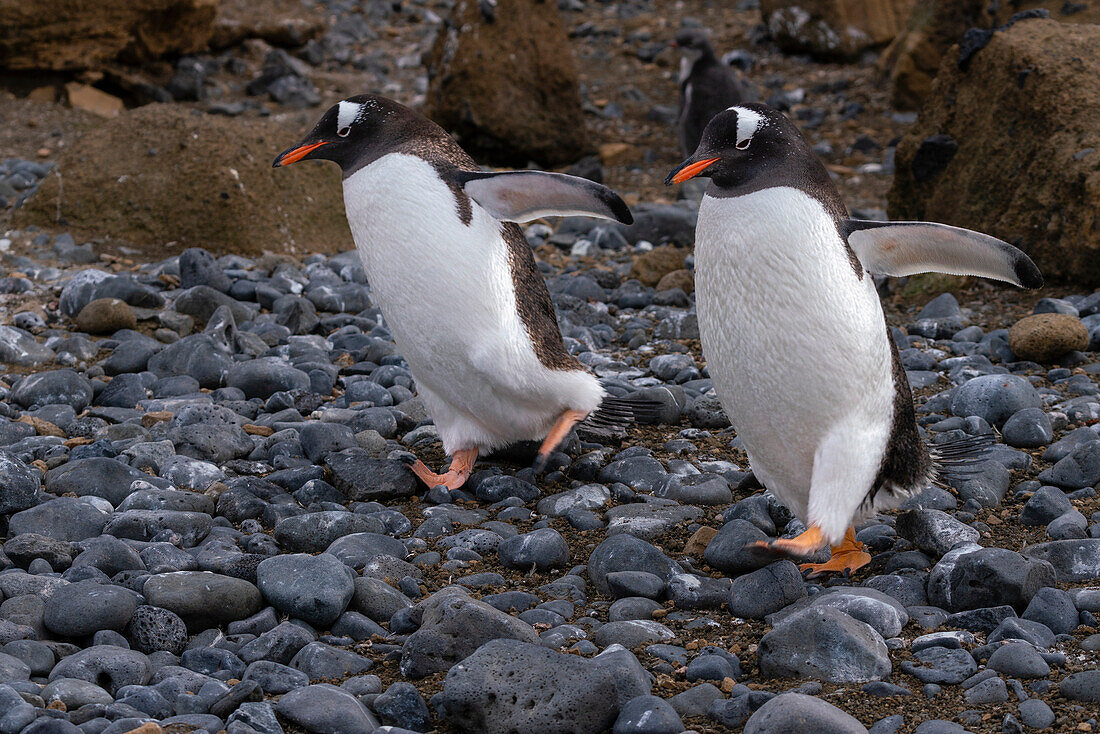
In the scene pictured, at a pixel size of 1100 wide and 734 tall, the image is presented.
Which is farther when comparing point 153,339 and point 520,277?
point 153,339

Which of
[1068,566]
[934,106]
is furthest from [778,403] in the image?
[934,106]

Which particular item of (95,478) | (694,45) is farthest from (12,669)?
(694,45)

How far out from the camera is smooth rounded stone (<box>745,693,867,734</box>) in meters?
2.13

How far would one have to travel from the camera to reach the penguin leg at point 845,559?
3123 mm

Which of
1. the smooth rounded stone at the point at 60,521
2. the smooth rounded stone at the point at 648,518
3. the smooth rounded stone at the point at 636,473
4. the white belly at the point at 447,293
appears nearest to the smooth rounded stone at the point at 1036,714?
the smooth rounded stone at the point at 648,518

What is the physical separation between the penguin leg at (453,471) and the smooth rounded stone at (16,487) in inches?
47.1

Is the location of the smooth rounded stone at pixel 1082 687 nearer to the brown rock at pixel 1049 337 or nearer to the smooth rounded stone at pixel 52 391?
the brown rock at pixel 1049 337

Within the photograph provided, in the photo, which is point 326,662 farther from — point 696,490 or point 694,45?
point 694,45

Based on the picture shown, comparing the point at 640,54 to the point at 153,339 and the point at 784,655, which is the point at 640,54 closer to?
the point at 153,339

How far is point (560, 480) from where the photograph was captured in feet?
13.1

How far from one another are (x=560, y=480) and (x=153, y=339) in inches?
98.5

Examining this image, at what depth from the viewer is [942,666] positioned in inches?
98.5

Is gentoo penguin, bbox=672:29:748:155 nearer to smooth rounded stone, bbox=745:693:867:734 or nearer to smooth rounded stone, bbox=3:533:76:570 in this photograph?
smooth rounded stone, bbox=3:533:76:570

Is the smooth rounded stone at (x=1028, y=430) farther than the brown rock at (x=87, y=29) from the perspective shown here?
No
